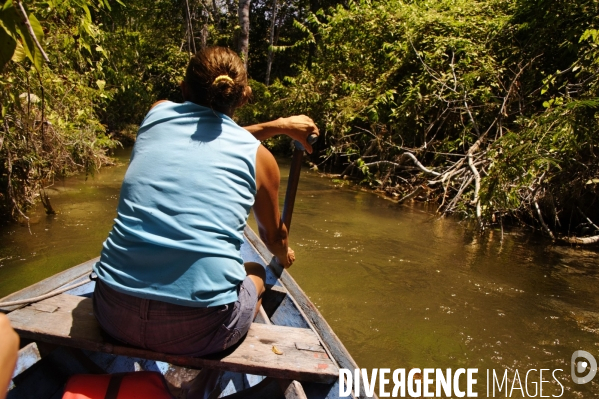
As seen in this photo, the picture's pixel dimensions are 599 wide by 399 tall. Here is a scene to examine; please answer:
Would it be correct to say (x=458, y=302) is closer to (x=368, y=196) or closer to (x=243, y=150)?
(x=243, y=150)

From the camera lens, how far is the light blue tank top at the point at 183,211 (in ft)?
5.02

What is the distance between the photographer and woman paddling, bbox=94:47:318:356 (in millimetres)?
1535

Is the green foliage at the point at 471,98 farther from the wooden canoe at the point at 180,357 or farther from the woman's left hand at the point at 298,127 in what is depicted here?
the wooden canoe at the point at 180,357

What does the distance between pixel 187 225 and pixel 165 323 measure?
32 centimetres

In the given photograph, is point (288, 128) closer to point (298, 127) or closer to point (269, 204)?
point (298, 127)

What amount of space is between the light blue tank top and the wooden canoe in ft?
0.77

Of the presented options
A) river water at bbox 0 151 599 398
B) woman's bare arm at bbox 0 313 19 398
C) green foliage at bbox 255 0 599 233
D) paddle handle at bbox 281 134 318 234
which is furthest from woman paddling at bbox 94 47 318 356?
green foliage at bbox 255 0 599 233

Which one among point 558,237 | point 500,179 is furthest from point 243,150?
point 558,237

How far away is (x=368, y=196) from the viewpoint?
8.09 m

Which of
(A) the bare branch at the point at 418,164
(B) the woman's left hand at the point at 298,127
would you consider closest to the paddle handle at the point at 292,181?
(B) the woman's left hand at the point at 298,127

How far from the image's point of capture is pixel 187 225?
1546 mm

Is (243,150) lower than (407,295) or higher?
higher

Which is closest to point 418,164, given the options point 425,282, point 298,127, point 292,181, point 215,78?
point 425,282

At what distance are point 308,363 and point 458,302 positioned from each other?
291 centimetres
